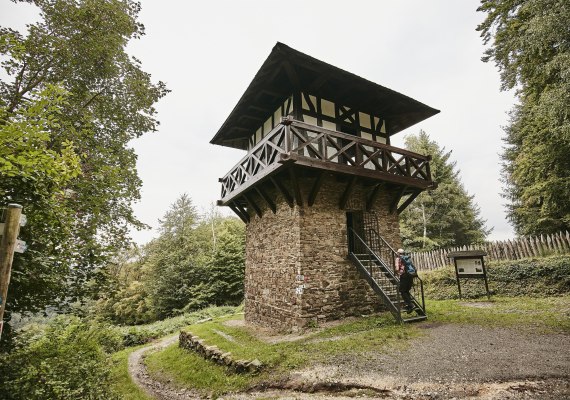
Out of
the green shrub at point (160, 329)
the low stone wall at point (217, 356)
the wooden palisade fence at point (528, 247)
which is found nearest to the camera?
the low stone wall at point (217, 356)

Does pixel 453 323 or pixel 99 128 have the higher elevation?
pixel 99 128

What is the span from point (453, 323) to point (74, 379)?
871 centimetres

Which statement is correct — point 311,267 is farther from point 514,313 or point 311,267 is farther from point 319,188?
point 514,313

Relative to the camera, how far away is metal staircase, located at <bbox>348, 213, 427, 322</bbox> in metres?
8.20

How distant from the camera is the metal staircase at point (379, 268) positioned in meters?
8.20

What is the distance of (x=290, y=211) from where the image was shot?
30.4 feet

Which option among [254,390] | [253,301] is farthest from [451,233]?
[254,390]

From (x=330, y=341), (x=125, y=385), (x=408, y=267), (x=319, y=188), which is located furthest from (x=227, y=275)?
(x=408, y=267)

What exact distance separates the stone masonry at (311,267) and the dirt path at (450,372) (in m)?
2.77

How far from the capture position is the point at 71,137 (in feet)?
25.8

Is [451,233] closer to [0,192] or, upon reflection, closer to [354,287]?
[354,287]

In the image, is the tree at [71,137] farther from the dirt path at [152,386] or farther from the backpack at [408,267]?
the backpack at [408,267]

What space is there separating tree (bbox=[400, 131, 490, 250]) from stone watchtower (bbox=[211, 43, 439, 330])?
46.0ft

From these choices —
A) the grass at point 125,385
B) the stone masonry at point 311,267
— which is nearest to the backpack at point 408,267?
the stone masonry at point 311,267
